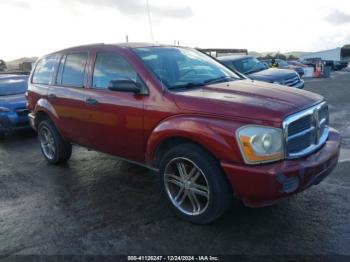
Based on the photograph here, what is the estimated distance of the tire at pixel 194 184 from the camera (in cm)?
362

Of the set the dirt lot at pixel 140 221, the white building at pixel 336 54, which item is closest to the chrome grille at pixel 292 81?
the dirt lot at pixel 140 221

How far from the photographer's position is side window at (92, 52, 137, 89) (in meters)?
4.52

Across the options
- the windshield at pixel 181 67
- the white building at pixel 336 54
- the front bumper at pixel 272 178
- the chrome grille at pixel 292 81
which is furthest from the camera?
the white building at pixel 336 54

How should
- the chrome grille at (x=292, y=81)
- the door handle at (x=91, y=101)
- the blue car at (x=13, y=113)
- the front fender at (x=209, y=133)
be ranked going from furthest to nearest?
the chrome grille at (x=292, y=81) → the blue car at (x=13, y=113) → the door handle at (x=91, y=101) → the front fender at (x=209, y=133)

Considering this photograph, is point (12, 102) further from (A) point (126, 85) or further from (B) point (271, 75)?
(B) point (271, 75)

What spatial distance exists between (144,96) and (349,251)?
98.0 inches

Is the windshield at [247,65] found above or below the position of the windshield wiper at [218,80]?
below

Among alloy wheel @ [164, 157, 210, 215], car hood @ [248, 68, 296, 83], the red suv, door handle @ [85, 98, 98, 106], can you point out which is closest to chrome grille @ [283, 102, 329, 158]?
the red suv

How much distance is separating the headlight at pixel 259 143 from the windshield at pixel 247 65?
859cm

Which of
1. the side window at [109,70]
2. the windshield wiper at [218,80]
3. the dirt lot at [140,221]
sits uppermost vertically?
the side window at [109,70]

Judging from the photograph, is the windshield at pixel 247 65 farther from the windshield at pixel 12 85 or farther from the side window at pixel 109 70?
the side window at pixel 109 70

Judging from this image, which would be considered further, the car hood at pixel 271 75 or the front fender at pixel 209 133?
the car hood at pixel 271 75

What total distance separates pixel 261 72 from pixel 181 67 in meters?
7.47

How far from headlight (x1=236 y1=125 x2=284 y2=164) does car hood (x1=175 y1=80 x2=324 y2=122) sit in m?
0.11
